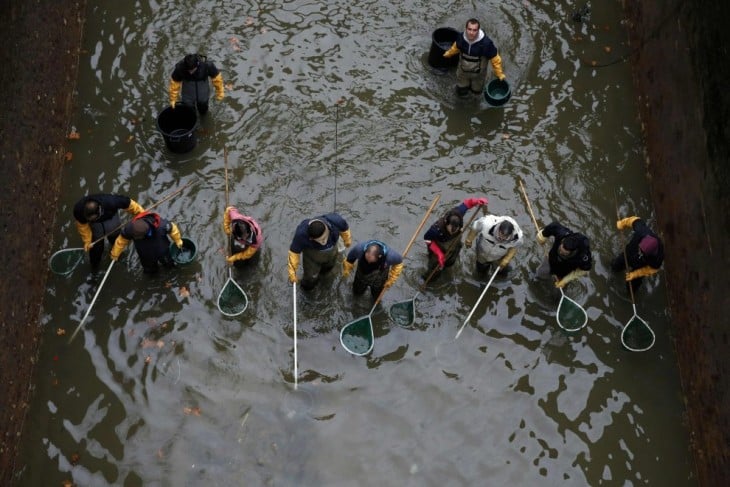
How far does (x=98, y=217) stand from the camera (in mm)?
8945

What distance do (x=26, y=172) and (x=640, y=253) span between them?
8432 mm

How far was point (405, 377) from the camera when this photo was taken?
918 centimetres

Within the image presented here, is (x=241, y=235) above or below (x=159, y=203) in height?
above

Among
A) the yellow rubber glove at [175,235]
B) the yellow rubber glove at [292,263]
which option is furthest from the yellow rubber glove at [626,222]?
the yellow rubber glove at [175,235]

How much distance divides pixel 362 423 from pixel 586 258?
3610 millimetres

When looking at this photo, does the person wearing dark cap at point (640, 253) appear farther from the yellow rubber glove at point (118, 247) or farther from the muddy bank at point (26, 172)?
the muddy bank at point (26, 172)

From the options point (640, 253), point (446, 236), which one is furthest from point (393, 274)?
point (640, 253)

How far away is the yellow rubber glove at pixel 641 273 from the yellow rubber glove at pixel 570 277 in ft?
2.23

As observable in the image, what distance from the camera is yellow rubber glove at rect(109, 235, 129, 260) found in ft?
29.5

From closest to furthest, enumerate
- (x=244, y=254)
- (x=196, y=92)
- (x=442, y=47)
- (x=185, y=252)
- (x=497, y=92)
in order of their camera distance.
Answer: (x=244, y=254) < (x=185, y=252) < (x=196, y=92) < (x=497, y=92) < (x=442, y=47)

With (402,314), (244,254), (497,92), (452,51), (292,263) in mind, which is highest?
(452,51)

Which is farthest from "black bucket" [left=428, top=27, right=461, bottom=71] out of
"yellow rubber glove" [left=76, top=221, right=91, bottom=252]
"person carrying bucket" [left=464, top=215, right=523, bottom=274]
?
"yellow rubber glove" [left=76, top=221, right=91, bottom=252]

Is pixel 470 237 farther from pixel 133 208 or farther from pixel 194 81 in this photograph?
pixel 194 81

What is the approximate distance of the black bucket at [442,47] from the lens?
37.8 ft
